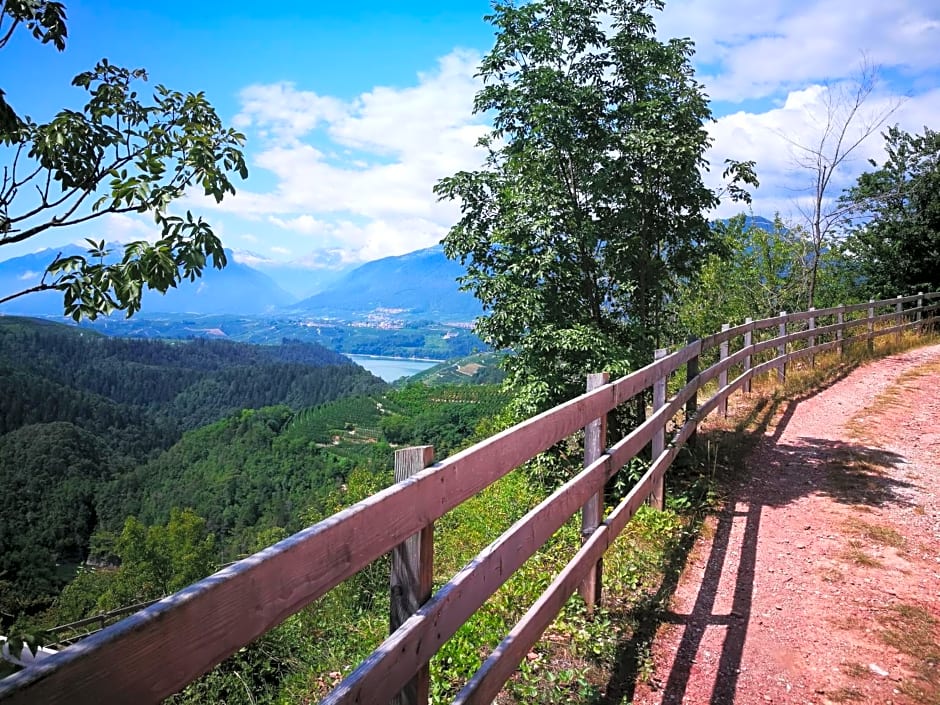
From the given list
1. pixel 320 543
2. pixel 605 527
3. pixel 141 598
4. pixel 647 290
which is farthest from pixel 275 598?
pixel 141 598

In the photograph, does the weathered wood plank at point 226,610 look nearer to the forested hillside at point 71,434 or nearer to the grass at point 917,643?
the grass at point 917,643

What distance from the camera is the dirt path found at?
3.30 meters

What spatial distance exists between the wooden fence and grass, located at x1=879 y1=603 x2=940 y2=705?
1.63 m

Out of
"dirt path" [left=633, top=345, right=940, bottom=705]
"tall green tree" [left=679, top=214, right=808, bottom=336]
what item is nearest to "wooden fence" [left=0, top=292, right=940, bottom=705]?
"dirt path" [left=633, top=345, right=940, bottom=705]

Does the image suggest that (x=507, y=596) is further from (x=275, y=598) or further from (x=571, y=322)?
(x=571, y=322)

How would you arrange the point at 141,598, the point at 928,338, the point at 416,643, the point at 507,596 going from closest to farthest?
the point at 416,643 → the point at 507,596 → the point at 928,338 → the point at 141,598

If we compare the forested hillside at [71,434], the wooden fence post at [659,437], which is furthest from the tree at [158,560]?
the wooden fence post at [659,437]

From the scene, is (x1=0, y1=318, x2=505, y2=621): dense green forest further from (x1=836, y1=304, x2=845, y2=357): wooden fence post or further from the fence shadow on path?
the fence shadow on path

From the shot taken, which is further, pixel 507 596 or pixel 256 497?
pixel 256 497

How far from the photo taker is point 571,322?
7.82 meters

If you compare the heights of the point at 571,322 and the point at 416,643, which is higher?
the point at 571,322

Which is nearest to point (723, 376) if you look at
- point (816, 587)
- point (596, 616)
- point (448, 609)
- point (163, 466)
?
point (816, 587)

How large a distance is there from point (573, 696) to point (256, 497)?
98279 mm

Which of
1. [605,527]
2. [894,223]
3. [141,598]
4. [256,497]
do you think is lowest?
[256,497]
